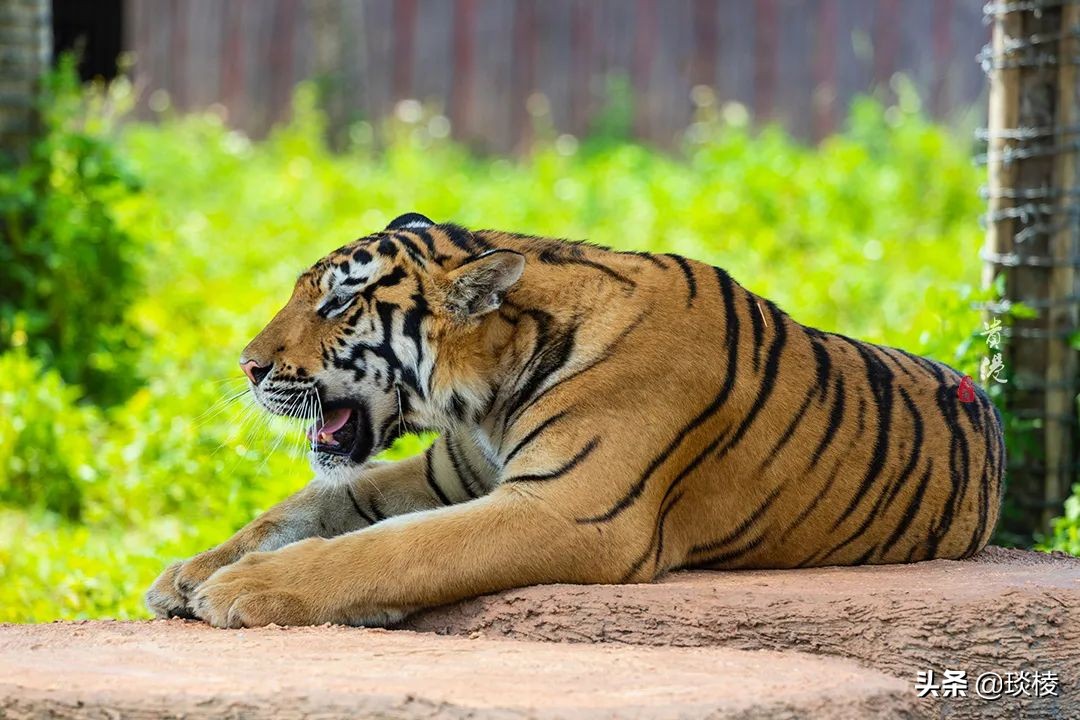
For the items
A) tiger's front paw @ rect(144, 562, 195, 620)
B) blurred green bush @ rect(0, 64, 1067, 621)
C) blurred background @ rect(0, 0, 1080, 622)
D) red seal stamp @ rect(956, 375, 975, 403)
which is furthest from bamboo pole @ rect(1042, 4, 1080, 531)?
tiger's front paw @ rect(144, 562, 195, 620)

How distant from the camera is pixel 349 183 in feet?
34.5

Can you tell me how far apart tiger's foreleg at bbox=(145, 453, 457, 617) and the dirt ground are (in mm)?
198

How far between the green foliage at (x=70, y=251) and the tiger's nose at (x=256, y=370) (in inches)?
140

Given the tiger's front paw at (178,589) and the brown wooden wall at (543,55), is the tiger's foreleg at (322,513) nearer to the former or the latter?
the tiger's front paw at (178,589)

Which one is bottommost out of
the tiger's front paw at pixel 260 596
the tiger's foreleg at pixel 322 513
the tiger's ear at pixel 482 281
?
the tiger's front paw at pixel 260 596

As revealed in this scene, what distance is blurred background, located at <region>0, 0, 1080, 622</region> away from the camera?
5.79 meters

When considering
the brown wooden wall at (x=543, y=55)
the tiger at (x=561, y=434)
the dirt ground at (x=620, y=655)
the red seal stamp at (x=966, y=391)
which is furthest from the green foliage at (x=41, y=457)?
the brown wooden wall at (x=543, y=55)

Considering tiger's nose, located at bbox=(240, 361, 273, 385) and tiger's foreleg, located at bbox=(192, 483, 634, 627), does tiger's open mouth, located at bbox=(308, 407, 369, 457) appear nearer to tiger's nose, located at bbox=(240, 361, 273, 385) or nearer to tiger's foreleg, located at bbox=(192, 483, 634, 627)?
tiger's nose, located at bbox=(240, 361, 273, 385)

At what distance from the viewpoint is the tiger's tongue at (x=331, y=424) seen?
367 centimetres

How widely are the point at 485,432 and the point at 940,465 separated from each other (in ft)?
3.77

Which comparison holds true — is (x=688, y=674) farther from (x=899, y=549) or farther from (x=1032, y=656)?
(x=899, y=549)

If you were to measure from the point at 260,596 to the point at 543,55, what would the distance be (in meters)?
11.0

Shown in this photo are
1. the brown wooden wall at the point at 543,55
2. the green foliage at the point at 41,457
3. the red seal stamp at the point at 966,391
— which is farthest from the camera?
the brown wooden wall at the point at 543,55

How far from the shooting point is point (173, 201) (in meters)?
10.4
